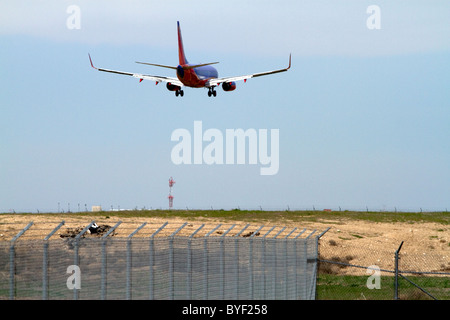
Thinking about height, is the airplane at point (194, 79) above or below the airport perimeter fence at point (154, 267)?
above

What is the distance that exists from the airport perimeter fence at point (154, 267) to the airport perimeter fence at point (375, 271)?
630cm

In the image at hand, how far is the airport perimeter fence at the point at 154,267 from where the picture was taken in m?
15.8

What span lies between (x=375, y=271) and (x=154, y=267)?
25.8 m

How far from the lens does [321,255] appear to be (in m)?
47.4

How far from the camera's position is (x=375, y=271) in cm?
4275

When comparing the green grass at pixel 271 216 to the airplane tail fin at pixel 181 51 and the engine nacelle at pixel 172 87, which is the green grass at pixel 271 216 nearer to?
the engine nacelle at pixel 172 87

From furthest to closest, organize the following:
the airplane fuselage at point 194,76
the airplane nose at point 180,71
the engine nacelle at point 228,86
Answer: the engine nacelle at point 228,86 < the airplane fuselage at point 194,76 < the airplane nose at point 180,71

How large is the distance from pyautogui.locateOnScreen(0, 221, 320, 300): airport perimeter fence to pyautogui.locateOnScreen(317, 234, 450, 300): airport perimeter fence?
630 centimetres

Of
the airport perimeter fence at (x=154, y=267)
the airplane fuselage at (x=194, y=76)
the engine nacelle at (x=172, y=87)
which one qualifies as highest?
the airplane fuselage at (x=194, y=76)

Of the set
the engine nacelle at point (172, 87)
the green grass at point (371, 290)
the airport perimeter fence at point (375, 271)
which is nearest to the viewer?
the green grass at point (371, 290)

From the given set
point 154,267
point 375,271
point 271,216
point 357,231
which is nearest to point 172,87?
point 271,216

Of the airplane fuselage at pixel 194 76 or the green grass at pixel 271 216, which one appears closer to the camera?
the airplane fuselage at pixel 194 76

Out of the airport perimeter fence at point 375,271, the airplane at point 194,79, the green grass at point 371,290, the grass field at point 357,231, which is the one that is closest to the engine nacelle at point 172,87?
the airplane at point 194,79

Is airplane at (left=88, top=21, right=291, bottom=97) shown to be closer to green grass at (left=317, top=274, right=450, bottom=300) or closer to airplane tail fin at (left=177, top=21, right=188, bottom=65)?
airplane tail fin at (left=177, top=21, right=188, bottom=65)
